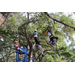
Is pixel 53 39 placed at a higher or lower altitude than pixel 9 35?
lower

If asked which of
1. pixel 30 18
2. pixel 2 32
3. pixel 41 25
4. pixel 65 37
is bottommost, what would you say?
pixel 65 37

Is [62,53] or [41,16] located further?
[41,16]

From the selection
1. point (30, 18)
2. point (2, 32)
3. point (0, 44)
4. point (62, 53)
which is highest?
point (30, 18)

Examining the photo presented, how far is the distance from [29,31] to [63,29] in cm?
313

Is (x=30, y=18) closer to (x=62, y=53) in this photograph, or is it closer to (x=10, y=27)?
(x=10, y=27)

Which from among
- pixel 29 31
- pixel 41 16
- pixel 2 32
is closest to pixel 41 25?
pixel 41 16

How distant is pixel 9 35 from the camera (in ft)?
24.8

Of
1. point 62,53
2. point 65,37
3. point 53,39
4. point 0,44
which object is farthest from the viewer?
point 0,44

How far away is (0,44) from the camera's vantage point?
875cm

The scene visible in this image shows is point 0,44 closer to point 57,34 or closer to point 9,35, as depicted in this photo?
point 9,35

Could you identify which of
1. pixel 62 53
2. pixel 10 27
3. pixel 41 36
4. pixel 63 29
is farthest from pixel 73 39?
pixel 10 27

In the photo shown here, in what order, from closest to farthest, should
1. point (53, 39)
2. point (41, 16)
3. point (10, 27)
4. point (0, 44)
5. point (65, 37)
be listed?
point (53, 39), point (41, 16), point (10, 27), point (65, 37), point (0, 44)

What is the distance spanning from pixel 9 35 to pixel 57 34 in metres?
4.44

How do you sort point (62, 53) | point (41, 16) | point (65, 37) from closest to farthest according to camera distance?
point (62, 53) < point (41, 16) < point (65, 37)
